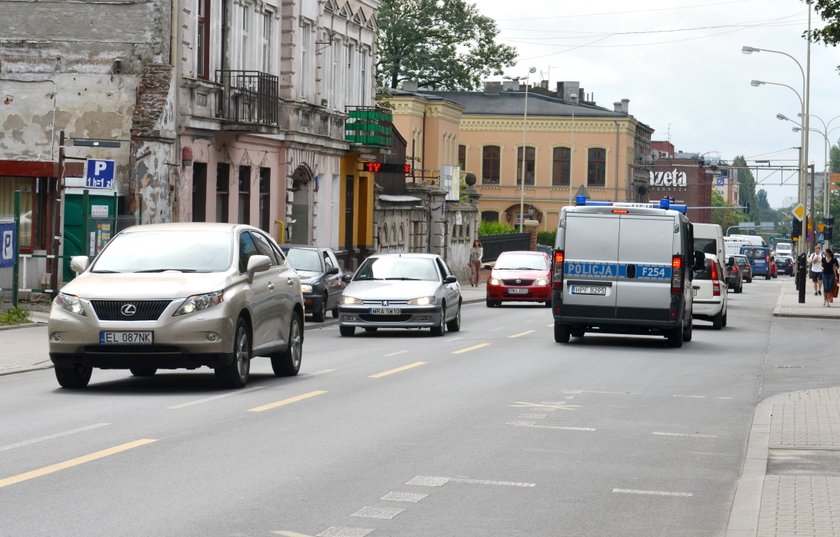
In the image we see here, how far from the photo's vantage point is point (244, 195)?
1626 inches

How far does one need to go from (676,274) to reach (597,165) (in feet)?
271

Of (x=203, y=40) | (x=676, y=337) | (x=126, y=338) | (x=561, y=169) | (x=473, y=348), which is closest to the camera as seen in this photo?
(x=126, y=338)

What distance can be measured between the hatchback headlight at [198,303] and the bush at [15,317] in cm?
1174

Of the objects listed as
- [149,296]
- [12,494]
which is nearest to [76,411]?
[149,296]

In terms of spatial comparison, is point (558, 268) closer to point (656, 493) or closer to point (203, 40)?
point (203, 40)

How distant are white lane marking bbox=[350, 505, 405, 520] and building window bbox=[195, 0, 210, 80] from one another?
29.4 m

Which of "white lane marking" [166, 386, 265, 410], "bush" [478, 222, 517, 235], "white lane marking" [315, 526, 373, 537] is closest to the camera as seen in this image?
"white lane marking" [315, 526, 373, 537]

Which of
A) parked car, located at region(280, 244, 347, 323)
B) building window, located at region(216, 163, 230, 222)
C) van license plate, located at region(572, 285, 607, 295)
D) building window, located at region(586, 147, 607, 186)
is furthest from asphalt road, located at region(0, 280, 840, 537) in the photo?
building window, located at region(586, 147, 607, 186)

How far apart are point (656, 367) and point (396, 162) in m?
44.9

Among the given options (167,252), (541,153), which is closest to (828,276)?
(167,252)

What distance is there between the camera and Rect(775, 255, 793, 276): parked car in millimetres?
117894

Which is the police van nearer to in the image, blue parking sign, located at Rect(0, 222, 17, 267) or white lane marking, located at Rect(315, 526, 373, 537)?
blue parking sign, located at Rect(0, 222, 17, 267)

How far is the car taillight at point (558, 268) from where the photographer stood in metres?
25.7

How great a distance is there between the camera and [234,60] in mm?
39906
